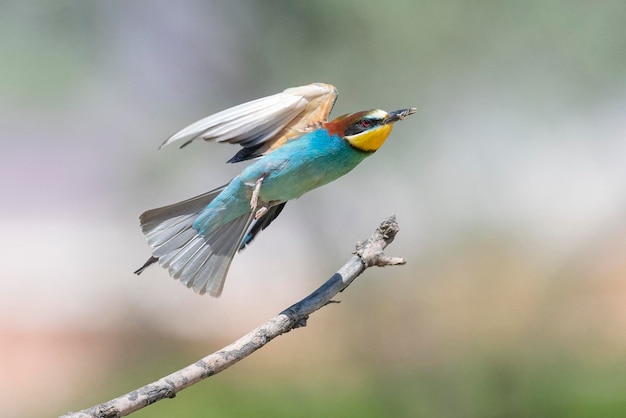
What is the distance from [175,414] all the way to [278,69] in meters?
1.22

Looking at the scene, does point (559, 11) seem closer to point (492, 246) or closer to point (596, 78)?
point (596, 78)

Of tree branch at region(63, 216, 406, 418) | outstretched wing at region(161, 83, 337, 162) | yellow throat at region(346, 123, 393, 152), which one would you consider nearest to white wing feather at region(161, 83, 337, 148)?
outstretched wing at region(161, 83, 337, 162)

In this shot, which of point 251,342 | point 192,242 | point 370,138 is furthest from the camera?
point 192,242

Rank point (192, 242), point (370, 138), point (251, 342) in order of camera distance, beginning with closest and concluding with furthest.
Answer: point (251, 342)
point (370, 138)
point (192, 242)

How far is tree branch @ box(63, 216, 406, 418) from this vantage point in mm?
1008

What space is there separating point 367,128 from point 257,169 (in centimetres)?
18

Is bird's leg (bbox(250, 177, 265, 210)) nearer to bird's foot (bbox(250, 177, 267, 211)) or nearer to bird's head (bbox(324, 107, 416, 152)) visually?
bird's foot (bbox(250, 177, 267, 211))

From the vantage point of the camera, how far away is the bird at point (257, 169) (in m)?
1.28

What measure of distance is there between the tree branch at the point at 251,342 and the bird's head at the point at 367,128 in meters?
0.12

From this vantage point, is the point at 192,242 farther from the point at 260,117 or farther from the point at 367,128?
the point at 367,128

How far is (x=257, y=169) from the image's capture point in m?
1.31

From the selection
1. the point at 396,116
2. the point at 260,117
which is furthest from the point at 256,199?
the point at 396,116

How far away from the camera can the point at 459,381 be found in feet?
9.84

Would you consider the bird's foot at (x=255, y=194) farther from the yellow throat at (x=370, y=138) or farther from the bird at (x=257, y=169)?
the yellow throat at (x=370, y=138)
